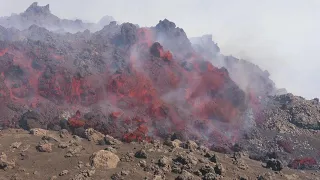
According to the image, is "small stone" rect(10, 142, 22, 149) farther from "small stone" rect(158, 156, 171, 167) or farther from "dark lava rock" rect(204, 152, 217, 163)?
"dark lava rock" rect(204, 152, 217, 163)

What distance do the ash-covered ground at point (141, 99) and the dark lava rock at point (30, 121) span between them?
0.11 metres

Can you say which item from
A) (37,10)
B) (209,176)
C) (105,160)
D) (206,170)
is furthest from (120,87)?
(37,10)

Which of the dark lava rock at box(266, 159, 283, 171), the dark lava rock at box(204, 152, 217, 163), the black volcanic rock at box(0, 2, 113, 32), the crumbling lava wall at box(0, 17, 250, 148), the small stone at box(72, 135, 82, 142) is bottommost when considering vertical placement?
the small stone at box(72, 135, 82, 142)

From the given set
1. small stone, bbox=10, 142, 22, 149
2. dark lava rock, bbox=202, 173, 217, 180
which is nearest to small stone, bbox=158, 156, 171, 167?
dark lava rock, bbox=202, 173, 217, 180

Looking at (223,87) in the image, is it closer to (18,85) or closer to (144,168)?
(18,85)

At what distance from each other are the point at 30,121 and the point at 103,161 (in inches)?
695

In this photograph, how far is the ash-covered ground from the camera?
157 feet

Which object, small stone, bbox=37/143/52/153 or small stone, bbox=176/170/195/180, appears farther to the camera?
small stone, bbox=37/143/52/153

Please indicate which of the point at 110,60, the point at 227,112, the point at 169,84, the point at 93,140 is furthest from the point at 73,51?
the point at 93,140

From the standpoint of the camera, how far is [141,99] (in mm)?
55938

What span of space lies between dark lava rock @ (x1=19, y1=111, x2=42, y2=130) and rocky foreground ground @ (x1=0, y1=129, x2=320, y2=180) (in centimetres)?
598

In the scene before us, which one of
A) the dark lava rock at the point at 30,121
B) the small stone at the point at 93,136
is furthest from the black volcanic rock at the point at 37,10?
the small stone at the point at 93,136

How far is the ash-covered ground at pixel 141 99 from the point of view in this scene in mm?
47750

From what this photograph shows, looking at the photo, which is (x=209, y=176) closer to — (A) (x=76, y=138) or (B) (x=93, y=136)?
(B) (x=93, y=136)
